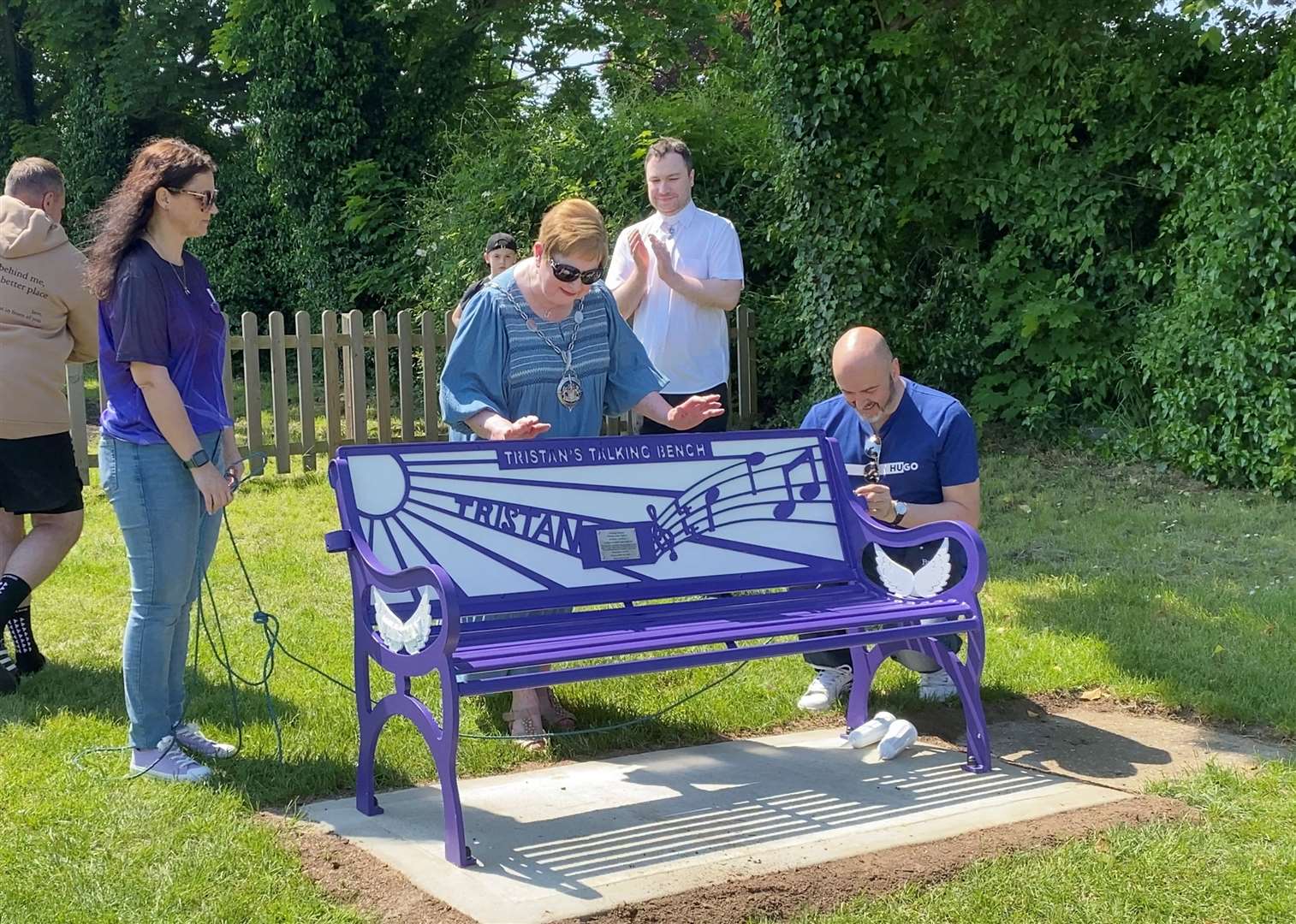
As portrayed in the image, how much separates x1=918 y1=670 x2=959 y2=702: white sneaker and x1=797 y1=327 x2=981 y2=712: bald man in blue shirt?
13cm

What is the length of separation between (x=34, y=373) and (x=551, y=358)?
7.37ft

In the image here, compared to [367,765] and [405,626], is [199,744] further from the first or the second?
[405,626]

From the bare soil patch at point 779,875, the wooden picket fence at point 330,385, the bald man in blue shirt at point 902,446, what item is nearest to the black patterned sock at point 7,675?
the bare soil patch at point 779,875

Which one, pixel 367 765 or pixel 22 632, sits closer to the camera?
pixel 367 765

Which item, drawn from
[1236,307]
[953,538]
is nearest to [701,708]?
[953,538]

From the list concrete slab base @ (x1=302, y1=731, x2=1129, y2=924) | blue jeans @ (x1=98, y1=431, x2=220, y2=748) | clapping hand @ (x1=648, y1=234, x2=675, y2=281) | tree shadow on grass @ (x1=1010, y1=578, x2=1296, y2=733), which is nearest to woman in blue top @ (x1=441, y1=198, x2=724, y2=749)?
concrete slab base @ (x1=302, y1=731, x2=1129, y2=924)

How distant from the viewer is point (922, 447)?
4660 millimetres

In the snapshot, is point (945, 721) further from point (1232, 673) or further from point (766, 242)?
point (766, 242)

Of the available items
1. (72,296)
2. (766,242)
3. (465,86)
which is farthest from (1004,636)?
(465,86)

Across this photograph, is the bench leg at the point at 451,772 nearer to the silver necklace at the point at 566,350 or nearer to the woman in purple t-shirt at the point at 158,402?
the woman in purple t-shirt at the point at 158,402

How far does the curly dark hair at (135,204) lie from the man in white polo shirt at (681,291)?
2488 mm

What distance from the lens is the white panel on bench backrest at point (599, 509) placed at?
4.00 m

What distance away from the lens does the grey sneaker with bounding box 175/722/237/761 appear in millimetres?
4234

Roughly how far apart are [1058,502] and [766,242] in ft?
14.2
